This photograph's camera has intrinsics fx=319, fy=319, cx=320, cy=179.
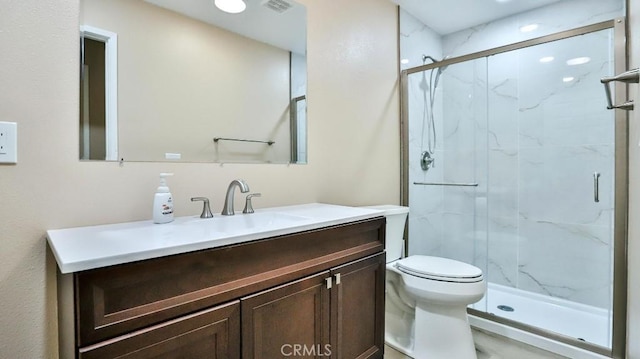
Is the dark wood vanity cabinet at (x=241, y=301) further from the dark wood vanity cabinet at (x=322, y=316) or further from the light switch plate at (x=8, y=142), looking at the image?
the light switch plate at (x=8, y=142)

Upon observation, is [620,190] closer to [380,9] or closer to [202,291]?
[380,9]

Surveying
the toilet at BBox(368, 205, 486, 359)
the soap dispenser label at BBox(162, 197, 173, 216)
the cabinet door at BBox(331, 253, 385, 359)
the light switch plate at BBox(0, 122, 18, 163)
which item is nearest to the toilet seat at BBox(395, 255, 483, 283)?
the toilet at BBox(368, 205, 486, 359)

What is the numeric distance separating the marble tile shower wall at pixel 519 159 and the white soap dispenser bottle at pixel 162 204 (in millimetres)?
1874

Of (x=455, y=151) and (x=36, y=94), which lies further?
(x=455, y=151)

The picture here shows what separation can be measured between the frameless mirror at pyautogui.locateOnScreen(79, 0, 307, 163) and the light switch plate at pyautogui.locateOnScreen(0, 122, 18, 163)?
174mm

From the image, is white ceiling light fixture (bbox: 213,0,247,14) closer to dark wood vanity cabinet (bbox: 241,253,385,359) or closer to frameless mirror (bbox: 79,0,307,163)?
frameless mirror (bbox: 79,0,307,163)

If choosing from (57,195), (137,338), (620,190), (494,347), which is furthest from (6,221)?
(620,190)

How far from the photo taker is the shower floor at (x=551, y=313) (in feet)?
6.69

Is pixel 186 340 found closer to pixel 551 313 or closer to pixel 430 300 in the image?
pixel 430 300

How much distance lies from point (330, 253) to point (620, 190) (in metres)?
1.52

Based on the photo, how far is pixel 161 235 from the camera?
0.99 m

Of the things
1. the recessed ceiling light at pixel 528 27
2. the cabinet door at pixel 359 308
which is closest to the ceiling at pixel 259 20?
the cabinet door at pixel 359 308

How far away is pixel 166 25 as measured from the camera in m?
1.35

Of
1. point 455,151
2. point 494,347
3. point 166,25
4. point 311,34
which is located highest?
point 311,34
